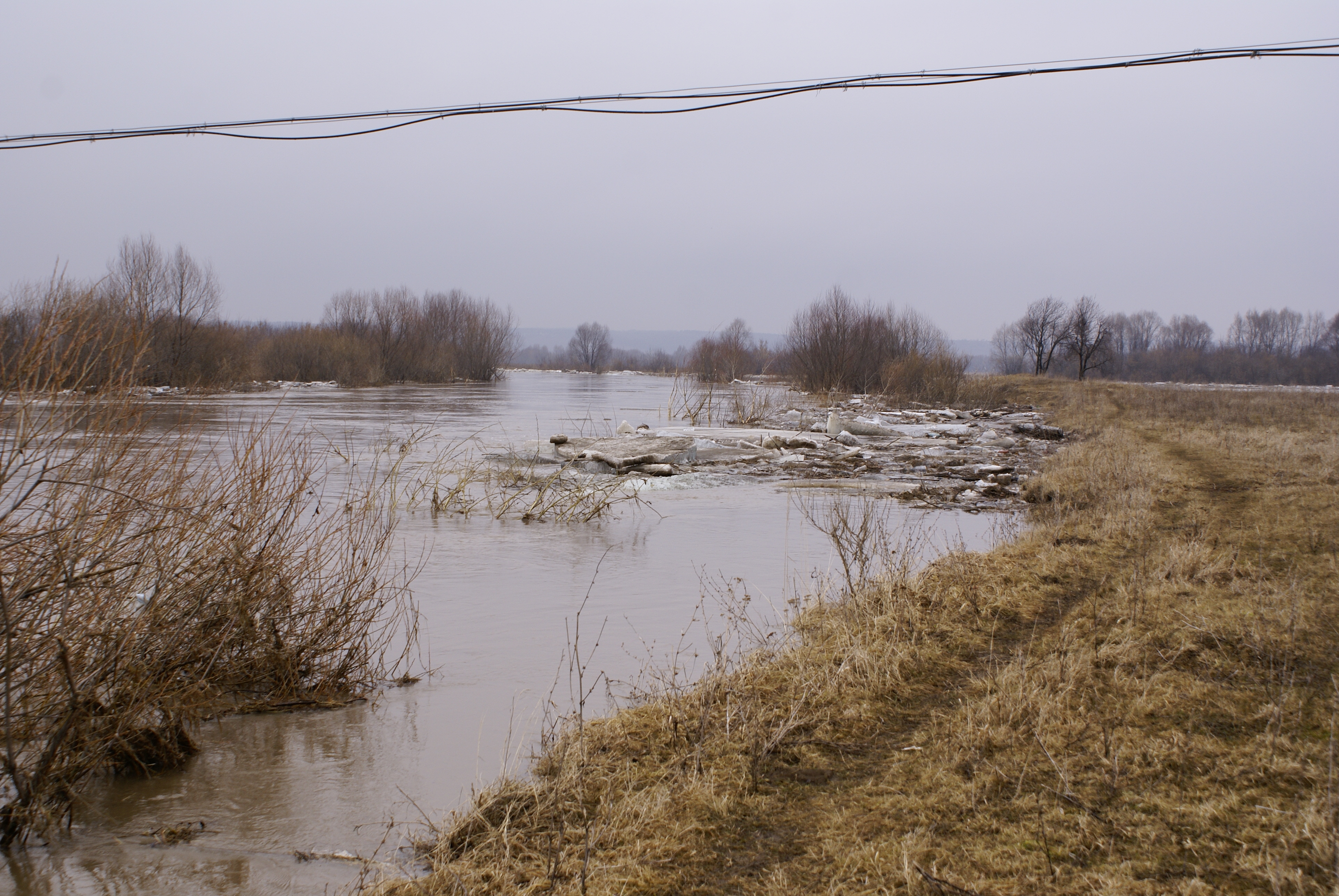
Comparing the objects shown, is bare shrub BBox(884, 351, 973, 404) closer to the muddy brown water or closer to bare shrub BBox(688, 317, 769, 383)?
bare shrub BBox(688, 317, 769, 383)

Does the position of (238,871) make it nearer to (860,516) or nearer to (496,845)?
(496,845)

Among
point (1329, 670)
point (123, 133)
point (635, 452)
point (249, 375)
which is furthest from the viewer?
point (249, 375)

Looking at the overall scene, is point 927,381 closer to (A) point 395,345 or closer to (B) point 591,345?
(A) point 395,345

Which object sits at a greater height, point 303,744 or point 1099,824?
point 1099,824

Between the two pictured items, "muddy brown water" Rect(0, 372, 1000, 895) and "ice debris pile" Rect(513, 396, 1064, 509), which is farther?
"ice debris pile" Rect(513, 396, 1064, 509)

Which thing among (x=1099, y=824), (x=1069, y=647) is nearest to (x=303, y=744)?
(x=1099, y=824)

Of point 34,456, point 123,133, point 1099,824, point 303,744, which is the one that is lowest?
point 303,744

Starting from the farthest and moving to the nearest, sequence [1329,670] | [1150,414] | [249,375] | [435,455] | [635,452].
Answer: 1. [249,375]
2. [1150,414]
3. [435,455]
4. [635,452]
5. [1329,670]

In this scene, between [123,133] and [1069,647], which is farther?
[123,133]

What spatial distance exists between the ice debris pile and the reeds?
29.8 feet

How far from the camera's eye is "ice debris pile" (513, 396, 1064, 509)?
1472 cm

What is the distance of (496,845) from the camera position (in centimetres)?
327

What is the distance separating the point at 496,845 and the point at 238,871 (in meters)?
1.08

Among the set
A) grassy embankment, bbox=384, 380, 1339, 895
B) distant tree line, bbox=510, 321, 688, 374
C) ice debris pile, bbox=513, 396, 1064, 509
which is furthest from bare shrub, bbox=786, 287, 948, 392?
distant tree line, bbox=510, 321, 688, 374
